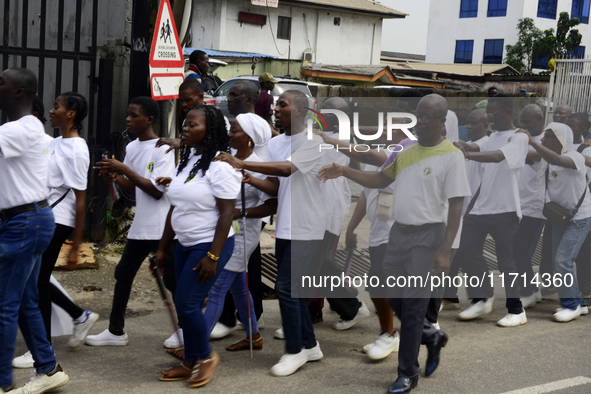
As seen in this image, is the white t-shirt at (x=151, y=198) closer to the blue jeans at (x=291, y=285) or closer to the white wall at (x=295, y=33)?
the blue jeans at (x=291, y=285)

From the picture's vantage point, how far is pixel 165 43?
607 cm

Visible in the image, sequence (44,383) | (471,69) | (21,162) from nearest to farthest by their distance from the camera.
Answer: (21,162) → (44,383) → (471,69)

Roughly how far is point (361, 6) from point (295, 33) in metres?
4.56

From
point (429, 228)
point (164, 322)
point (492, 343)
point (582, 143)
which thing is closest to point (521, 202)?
point (582, 143)

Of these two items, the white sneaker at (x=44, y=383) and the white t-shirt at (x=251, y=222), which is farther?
the white t-shirt at (x=251, y=222)

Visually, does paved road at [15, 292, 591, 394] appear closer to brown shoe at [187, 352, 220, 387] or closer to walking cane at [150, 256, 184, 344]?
brown shoe at [187, 352, 220, 387]

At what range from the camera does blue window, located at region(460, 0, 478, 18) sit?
5084 cm

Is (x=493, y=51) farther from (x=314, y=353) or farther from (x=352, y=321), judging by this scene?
(x=314, y=353)

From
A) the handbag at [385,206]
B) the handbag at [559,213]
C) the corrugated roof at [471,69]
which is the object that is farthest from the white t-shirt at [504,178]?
the corrugated roof at [471,69]

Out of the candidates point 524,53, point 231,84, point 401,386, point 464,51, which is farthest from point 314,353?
point 464,51

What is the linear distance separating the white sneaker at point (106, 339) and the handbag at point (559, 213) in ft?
13.1

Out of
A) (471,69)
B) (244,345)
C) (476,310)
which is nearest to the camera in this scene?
(244,345)

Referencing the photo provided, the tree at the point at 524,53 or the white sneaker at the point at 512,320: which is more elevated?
the tree at the point at 524,53

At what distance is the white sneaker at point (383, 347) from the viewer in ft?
15.7
